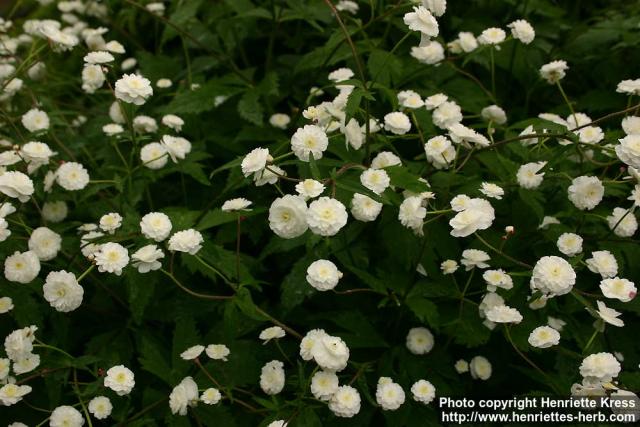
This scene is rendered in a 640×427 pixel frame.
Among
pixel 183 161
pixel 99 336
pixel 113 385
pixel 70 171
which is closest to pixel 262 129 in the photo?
pixel 183 161

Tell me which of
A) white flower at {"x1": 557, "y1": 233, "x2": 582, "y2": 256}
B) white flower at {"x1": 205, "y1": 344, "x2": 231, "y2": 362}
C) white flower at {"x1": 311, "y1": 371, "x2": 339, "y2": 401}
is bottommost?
white flower at {"x1": 205, "y1": 344, "x2": 231, "y2": 362}

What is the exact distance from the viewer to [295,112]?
265 centimetres

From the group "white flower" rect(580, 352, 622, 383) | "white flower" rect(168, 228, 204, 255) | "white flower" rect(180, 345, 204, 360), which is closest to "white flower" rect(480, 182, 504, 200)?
"white flower" rect(580, 352, 622, 383)

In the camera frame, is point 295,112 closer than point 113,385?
No

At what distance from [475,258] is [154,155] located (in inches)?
51.3

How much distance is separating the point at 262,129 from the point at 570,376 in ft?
4.95

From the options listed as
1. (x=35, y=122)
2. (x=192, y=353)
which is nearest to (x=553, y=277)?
(x=192, y=353)

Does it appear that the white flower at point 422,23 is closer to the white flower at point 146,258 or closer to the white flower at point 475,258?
the white flower at point 475,258

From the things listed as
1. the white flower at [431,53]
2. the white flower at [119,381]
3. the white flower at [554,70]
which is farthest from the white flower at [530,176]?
the white flower at [119,381]

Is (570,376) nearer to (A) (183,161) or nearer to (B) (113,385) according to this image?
(B) (113,385)

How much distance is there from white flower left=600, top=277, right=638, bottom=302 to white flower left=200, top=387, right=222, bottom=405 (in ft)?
3.98

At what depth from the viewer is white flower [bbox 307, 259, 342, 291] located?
6.34 ft

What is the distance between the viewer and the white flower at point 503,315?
2.01 meters

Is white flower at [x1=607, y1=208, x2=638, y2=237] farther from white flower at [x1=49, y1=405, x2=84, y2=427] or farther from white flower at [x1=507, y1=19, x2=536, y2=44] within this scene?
white flower at [x1=49, y1=405, x2=84, y2=427]
